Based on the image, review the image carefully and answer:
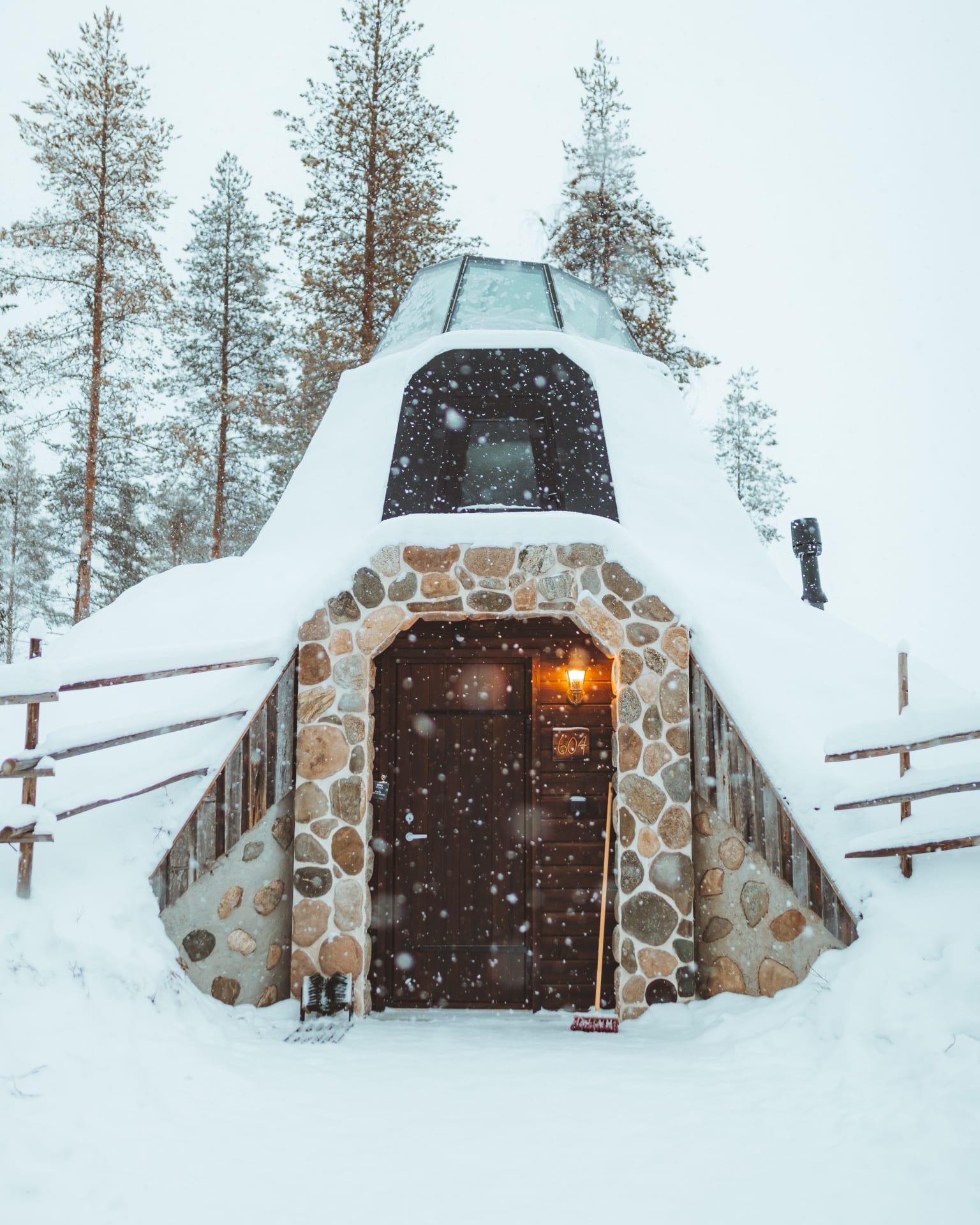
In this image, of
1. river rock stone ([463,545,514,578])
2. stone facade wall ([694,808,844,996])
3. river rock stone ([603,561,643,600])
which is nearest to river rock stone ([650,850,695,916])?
stone facade wall ([694,808,844,996])

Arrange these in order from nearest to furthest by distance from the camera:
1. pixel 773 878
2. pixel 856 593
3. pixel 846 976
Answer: pixel 846 976 → pixel 773 878 → pixel 856 593

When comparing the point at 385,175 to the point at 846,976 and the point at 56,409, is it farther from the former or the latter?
the point at 846,976

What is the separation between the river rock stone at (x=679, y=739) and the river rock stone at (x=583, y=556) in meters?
1.15

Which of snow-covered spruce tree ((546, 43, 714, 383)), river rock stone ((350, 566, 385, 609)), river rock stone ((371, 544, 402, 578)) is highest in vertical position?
snow-covered spruce tree ((546, 43, 714, 383))

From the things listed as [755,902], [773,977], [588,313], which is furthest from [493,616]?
[588,313]

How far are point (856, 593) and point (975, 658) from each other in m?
47.6

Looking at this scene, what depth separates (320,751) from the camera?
218 inches

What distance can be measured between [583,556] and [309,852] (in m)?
2.54

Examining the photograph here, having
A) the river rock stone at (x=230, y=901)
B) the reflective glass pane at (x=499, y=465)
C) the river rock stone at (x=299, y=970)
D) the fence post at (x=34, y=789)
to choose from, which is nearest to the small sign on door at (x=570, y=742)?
the river rock stone at (x=299, y=970)

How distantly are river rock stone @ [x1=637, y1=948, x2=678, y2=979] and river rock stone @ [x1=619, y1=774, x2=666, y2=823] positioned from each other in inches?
30.3

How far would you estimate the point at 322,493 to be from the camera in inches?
355

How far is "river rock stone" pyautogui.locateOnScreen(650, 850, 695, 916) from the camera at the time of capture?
17.5 feet

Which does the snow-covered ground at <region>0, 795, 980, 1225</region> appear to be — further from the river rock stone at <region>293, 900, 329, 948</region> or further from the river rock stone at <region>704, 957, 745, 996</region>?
the river rock stone at <region>293, 900, 329, 948</region>

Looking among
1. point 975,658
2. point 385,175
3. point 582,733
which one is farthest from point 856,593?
point 582,733
